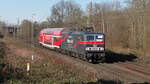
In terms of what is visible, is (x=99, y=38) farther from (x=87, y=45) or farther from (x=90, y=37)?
(x=87, y=45)

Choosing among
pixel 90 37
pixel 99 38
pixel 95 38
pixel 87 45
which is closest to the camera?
pixel 87 45

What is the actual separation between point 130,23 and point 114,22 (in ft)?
7.96

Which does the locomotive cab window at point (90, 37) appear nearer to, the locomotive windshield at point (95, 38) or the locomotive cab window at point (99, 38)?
the locomotive windshield at point (95, 38)

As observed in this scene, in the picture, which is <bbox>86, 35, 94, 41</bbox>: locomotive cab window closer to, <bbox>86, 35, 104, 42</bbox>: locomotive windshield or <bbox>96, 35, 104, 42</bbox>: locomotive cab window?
<bbox>86, 35, 104, 42</bbox>: locomotive windshield

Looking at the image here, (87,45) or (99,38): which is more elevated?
(99,38)

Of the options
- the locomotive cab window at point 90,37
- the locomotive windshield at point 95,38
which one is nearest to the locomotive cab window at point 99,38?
the locomotive windshield at point 95,38

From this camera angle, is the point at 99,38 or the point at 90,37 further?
the point at 99,38

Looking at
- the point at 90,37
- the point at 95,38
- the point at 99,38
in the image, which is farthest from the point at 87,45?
the point at 99,38

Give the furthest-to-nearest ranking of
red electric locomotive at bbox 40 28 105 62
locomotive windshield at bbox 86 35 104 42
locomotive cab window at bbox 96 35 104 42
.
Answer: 1. locomotive cab window at bbox 96 35 104 42
2. locomotive windshield at bbox 86 35 104 42
3. red electric locomotive at bbox 40 28 105 62

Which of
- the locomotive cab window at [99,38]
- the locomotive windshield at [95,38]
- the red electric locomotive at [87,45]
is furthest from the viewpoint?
the locomotive cab window at [99,38]

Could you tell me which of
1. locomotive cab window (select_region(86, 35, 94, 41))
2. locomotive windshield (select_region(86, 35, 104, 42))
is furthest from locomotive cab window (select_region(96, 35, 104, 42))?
locomotive cab window (select_region(86, 35, 94, 41))

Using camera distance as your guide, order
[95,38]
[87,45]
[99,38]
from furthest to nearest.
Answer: [99,38]
[95,38]
[87,45]

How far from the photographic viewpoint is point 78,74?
40.4 ft

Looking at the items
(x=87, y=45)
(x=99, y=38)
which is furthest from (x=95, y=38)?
(x=87, y=45)
